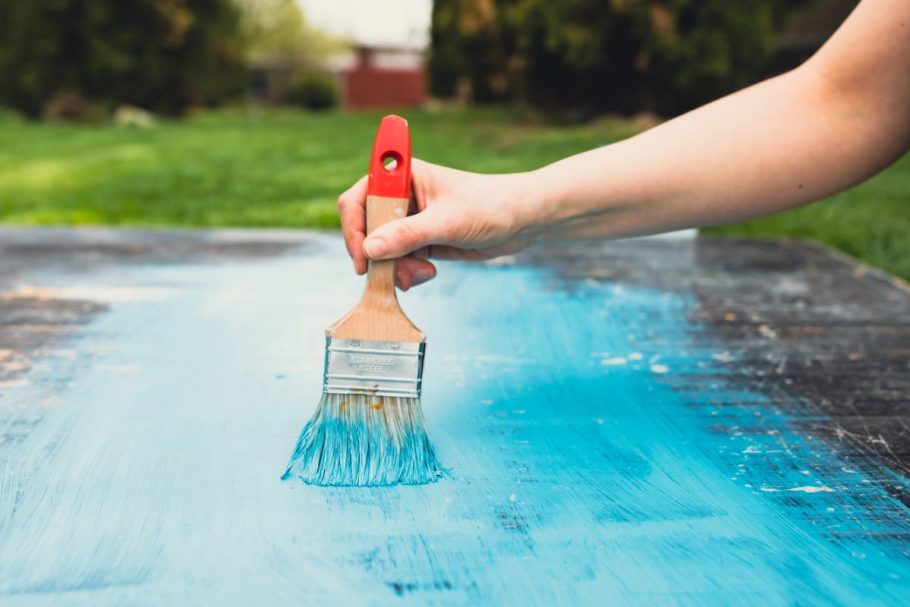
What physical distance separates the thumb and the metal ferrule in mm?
102

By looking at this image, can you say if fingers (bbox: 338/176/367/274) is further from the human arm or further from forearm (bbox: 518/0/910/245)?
forearm (bbox: 518/0/910/245)

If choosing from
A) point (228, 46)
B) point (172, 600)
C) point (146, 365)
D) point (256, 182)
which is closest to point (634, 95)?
point (256, 182)

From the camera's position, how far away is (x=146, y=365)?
4.30ft

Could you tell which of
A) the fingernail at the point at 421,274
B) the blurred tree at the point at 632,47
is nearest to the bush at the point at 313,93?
the blurred tree at the point at 632,47

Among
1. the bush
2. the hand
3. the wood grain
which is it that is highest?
the bush

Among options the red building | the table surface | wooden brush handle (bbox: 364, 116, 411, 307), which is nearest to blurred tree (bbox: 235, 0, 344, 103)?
the red building

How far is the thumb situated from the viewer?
97 centimetres

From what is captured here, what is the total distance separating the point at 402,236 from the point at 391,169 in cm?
9

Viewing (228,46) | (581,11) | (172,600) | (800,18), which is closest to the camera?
(172,600)

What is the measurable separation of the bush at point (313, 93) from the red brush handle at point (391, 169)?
18.8 meters

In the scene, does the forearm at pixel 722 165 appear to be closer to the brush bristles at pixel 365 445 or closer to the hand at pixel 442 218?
the hand at pixel 442 218

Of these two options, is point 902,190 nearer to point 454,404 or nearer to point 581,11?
point 581,11

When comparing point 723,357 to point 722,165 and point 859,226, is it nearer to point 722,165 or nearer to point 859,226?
point 722,165

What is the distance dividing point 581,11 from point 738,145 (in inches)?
221
